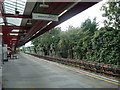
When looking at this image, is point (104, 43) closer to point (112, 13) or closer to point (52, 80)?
point (112, 13)

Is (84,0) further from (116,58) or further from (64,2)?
(116,58)

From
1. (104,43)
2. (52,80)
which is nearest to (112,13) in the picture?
(104,43)

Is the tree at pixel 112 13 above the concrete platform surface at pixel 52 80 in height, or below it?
above

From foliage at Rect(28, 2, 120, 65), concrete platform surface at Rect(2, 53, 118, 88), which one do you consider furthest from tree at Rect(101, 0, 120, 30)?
concrete platform surface at Rect(2, 53, 118, 88)

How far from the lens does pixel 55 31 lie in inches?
1217

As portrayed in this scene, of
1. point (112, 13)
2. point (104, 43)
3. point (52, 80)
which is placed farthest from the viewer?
point (104, 43)

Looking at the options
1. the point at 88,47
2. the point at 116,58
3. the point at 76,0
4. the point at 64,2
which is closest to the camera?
the point at 76,0

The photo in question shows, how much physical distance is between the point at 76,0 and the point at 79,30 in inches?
465

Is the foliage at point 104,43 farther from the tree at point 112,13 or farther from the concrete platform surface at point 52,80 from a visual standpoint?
the concrete platform surface at point 52,80

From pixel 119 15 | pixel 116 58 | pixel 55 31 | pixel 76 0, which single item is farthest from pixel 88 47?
pixel 55 31

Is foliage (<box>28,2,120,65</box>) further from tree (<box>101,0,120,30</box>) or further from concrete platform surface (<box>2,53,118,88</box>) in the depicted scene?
concrete platform surface (<box>2,53,118,88</box>)

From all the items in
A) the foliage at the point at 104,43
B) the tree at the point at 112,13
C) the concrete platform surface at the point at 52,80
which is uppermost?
the tree at the point at 112,13

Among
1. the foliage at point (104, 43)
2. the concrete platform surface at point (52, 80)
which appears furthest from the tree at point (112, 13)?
the concrete platform surface at point (52, 80)

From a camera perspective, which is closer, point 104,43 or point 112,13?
point 112,13
